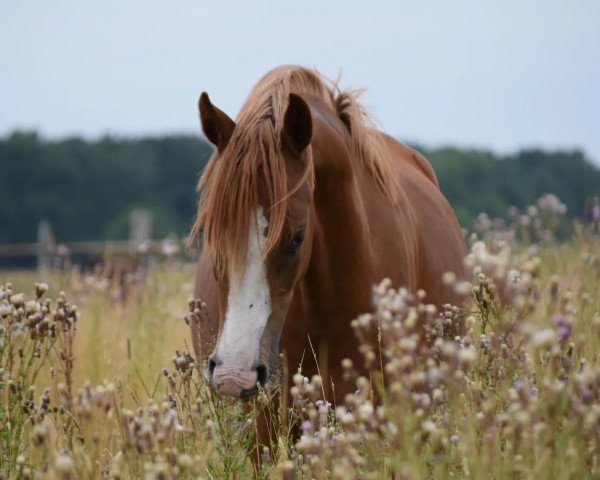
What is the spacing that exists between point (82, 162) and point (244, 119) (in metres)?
64.0

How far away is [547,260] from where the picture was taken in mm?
7688

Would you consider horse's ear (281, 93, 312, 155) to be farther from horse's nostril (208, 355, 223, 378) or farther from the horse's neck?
horse's nostril (208, 355, 223, 378)

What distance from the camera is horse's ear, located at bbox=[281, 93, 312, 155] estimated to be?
3.52 meters

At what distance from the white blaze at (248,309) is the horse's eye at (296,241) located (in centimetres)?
14

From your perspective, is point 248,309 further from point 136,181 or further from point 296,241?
point 136,181

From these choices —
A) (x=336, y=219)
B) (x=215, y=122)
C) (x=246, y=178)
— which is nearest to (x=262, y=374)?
(x=246, y=178)

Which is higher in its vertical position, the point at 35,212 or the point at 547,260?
the point at 547,260

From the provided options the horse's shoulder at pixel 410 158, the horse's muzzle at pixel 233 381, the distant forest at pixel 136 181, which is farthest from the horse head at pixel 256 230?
the distant forest at pixel 136 181

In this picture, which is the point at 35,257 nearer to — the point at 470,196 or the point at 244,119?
the point at 470,196

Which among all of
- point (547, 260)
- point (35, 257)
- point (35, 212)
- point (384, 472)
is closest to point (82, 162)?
point (35, 212)

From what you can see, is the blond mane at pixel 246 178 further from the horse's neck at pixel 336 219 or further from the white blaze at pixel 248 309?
the horse's neck at pixel 336 219

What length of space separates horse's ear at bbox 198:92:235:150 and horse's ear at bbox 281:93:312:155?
9.4 inches

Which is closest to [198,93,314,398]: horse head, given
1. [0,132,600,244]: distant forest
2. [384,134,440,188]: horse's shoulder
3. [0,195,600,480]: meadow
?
[0,195,600,480]: meadow

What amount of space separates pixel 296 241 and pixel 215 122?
622mm
